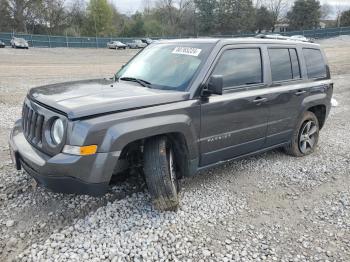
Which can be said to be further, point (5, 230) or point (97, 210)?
point (97, 210)

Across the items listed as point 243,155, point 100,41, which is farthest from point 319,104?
point 100,41

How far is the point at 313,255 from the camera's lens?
→ 3113mm

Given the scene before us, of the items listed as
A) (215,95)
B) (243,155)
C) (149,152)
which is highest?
(215,95)

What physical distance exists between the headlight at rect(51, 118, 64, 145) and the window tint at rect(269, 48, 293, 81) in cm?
284

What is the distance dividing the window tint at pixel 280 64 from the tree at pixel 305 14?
66.3 metres

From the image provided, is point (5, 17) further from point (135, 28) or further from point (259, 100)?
point (259, 100)

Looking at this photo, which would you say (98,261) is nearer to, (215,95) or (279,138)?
(215,95)

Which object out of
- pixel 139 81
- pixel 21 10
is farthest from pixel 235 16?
pixel 139 81

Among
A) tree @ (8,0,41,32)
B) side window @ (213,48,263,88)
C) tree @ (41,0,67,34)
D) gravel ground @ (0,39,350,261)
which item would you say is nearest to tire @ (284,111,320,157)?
gravel ground @ (0,39,350,261)

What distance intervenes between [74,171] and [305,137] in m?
3.96

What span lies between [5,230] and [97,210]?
0.87 meters

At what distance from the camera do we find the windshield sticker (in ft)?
13.0

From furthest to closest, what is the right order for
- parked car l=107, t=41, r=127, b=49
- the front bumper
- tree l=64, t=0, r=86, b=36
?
tree l=64, t=0, r=86, b=36 → parked car l=107, t=41, r=127, b=49 → the front bumper

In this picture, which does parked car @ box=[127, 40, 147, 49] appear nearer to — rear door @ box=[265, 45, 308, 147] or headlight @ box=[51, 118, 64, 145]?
rear door @ box=[265, 45, 308, 147]
